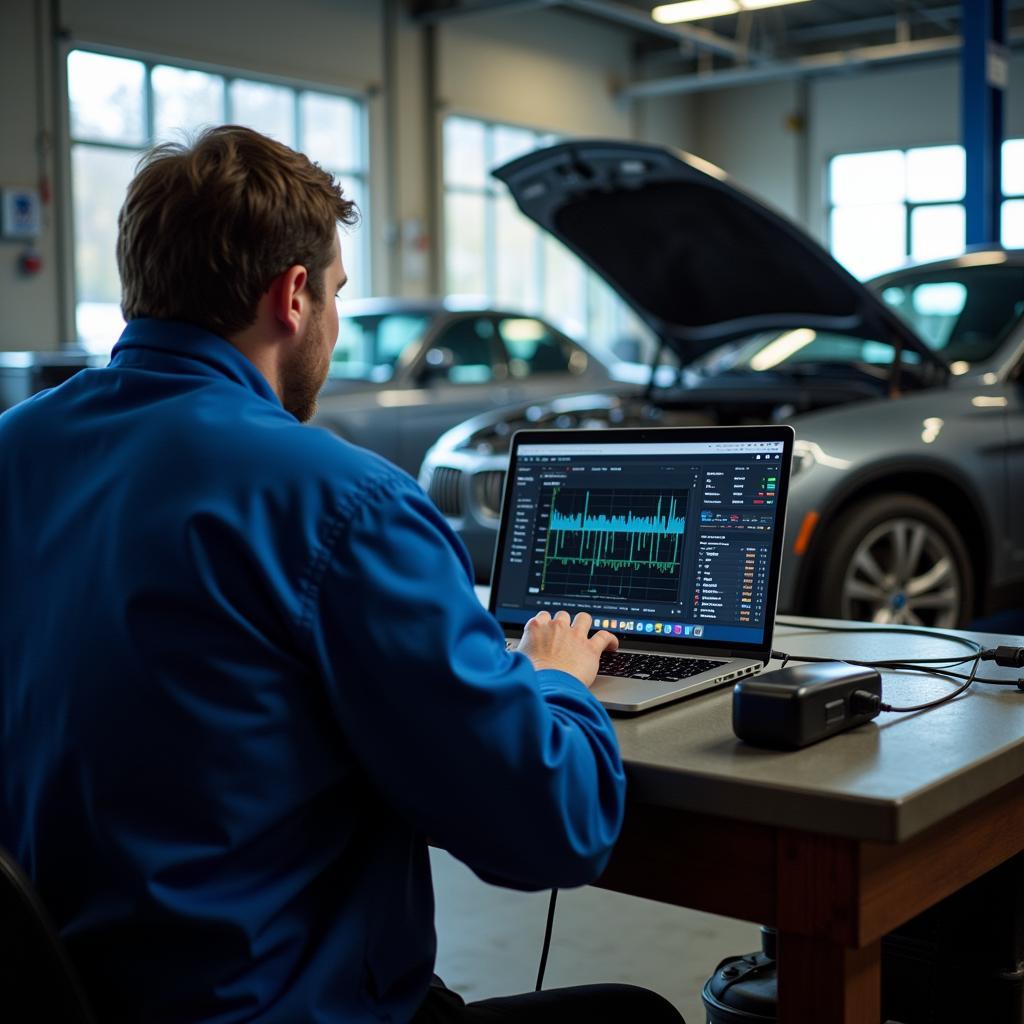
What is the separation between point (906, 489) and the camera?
4.41 meters

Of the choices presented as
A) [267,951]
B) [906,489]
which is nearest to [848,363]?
[906,489]

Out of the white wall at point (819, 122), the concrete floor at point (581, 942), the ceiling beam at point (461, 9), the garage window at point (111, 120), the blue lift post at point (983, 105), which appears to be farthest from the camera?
the white wall at point (819, 122)

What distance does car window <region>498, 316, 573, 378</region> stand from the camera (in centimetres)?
804

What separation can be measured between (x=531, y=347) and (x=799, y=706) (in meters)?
6.94

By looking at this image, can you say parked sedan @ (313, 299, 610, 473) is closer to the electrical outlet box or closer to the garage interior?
the garage interior

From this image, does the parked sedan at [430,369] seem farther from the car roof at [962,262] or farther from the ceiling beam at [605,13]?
the ceiling beam at [605,13]

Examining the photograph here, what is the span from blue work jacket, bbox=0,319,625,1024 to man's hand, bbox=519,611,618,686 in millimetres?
344

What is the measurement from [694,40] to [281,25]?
12.9ft

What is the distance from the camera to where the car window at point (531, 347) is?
26.4ft

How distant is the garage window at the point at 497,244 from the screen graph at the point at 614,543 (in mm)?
10616

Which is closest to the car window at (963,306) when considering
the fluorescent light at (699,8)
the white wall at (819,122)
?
the fluorescent light at (699,8)

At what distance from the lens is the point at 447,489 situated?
4715 millimetres

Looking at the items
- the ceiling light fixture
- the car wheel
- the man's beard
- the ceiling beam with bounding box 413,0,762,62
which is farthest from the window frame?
the man's beard

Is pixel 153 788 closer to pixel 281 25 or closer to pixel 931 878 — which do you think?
pixel 931 878
